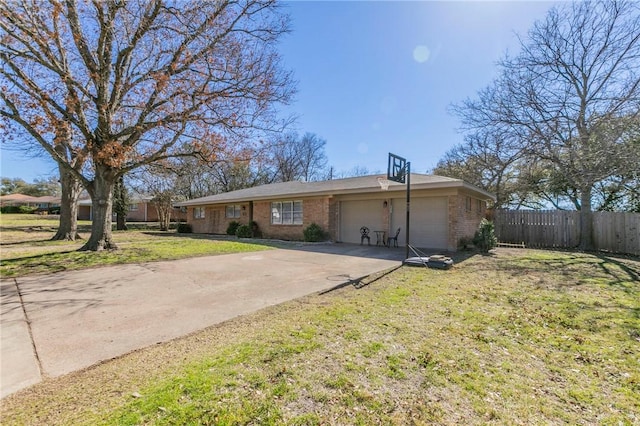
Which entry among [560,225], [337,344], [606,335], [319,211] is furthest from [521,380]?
[560,225]

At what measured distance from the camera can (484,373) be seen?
2723mm

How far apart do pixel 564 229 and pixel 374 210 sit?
9.01 metres

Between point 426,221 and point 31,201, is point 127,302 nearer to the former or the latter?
point 426,221

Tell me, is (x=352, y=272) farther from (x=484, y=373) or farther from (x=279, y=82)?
(x=279, y=82)

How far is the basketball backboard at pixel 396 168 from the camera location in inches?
354

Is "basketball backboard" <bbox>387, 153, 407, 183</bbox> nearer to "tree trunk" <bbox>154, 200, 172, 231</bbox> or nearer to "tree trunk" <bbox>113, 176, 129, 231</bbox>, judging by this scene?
"tree trunk" <bbox>154, 200, 172, 231</bbox>

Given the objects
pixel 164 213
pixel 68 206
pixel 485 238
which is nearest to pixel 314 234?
pixel 485 238

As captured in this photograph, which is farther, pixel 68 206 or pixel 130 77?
pixel 68 206

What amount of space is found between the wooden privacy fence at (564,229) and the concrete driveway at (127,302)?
9.75 m

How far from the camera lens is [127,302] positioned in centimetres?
495

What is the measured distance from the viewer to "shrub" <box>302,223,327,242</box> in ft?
46.3

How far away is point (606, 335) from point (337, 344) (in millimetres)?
3360

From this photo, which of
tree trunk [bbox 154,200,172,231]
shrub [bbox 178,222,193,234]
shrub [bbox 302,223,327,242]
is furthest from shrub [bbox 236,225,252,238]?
tree trunk [bbox 154,200,172,231]

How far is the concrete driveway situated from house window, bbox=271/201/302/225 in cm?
696
